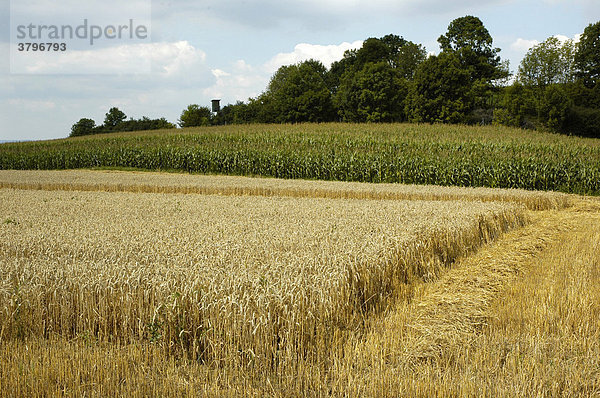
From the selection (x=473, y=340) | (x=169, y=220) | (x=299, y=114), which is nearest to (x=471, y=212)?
(x=473, y=340)

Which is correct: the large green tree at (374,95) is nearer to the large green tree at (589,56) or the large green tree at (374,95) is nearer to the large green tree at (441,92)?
the large green tree at (441,92)

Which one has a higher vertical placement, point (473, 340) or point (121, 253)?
point (121, 253)

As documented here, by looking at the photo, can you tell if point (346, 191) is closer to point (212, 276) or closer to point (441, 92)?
point (212, 276)

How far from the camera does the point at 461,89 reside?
5444cm

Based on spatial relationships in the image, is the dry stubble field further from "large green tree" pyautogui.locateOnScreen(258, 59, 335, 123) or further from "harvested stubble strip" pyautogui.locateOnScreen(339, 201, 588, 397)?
"large green tree" pyautogui.locateOnScreen(258, 59, 335, 123)

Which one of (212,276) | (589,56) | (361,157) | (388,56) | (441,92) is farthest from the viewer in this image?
(388,56)

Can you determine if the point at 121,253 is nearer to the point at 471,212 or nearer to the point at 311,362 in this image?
the point at 311,362

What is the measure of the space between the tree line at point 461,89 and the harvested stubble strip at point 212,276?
50.1 meters

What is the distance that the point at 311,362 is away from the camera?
13.5ft

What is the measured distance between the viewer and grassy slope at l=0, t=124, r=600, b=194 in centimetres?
2433

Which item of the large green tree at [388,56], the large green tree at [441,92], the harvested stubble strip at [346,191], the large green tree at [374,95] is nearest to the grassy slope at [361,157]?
the harvested stubble strip at [346,191]

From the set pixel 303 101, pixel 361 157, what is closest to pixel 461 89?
pixel 303 101

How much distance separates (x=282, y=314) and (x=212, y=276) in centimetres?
95

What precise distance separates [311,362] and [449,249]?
15.8ft
